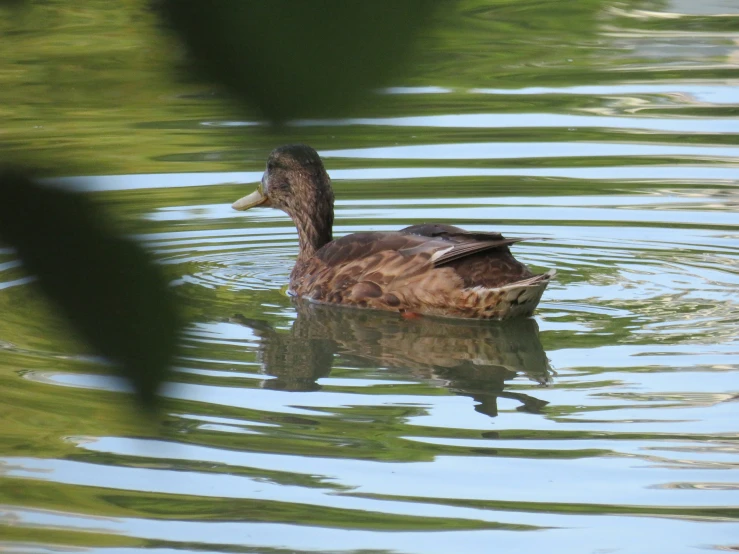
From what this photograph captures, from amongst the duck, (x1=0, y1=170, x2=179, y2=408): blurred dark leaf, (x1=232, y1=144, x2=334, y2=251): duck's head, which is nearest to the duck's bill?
(x1=232, y1=144, x2=334, y2=251): duck's head

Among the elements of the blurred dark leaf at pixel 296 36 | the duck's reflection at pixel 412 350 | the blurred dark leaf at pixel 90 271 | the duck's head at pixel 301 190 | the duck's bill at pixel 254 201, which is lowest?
the duck's reflection at pixel 412 350

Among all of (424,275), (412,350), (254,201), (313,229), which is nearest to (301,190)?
(313,229)

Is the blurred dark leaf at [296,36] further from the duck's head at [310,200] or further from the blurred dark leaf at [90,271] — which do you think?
the duck's head at [310,200]

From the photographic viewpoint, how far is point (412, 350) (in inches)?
229

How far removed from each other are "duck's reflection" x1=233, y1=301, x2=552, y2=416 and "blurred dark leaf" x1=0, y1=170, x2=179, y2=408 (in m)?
3.93

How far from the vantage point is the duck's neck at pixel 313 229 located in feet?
24.7

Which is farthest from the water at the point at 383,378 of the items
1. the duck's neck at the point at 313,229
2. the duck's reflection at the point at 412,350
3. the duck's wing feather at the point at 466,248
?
the duck's wing feather at the point at 466,248

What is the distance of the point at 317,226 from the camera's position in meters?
7.57

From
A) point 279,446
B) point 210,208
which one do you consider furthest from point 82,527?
point 210,208

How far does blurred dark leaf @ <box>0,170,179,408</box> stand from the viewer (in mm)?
867

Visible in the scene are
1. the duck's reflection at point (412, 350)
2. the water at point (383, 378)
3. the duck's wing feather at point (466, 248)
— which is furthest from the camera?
the duck's wing feather at point (466, 248)

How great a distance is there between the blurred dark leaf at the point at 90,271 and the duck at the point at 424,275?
5.08m

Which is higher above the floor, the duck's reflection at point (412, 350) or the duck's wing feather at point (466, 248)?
the duck's wing feather at point (466, 248)

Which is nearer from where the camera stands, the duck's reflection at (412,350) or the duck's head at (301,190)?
the duck's reflection at (412,350)
